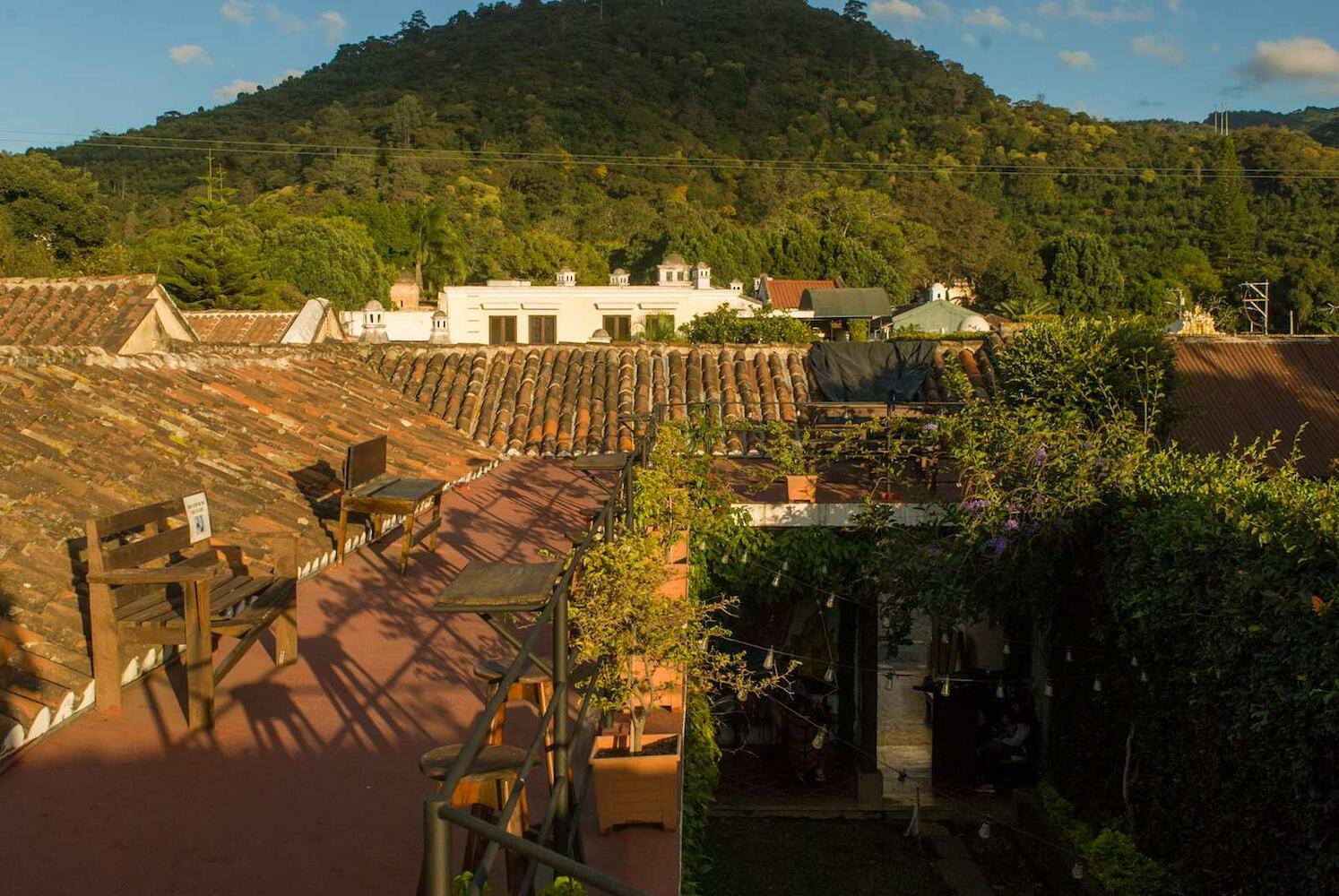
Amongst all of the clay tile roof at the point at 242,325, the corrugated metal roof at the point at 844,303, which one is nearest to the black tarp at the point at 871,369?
the clay tile roof at the point at 242,325

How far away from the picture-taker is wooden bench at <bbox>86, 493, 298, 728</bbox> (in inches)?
163

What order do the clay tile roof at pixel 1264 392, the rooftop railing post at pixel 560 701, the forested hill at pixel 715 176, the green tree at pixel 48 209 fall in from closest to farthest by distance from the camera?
the rooftop railing post at pixel 560 701, the clay tile roof at pixel 1264 392, the green tree at pixel 48 209, the forested hill at pixel 715 176

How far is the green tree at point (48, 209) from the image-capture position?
1518 inches

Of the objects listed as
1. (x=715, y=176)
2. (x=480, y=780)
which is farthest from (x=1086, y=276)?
(x=480, y=780)

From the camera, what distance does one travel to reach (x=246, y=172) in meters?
75.8

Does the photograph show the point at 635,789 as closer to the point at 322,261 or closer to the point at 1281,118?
the point at 322,261

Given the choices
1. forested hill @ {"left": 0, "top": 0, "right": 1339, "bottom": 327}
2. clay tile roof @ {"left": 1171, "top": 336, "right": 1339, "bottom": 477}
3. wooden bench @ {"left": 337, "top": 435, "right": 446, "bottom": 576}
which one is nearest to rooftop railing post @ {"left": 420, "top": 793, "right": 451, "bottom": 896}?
wooden bench @ {"left": 337, "top": 435, "right": 446, "bottom": 576}

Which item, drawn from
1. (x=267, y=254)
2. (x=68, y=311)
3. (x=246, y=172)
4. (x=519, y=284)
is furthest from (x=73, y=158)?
(x=68, y=311)

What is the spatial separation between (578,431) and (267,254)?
42868mm

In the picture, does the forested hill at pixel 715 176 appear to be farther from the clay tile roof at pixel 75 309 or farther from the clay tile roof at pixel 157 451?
the clay tile roof at pixel 157 451

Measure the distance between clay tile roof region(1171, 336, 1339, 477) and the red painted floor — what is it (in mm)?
13529

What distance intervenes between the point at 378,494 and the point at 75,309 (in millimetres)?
7227

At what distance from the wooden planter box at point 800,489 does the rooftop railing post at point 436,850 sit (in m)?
8.87

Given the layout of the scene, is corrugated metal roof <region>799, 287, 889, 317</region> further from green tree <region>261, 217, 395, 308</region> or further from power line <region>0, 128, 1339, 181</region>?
power line <region>0, 128, 1339, 181</region>
